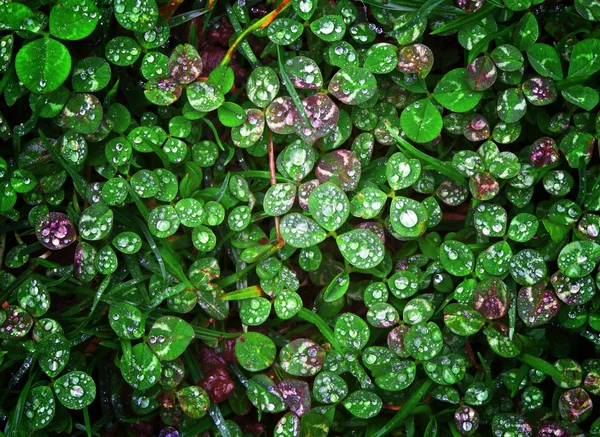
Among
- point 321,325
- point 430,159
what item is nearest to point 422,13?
point 430,159

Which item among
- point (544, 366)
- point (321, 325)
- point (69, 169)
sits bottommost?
point (544, 366)

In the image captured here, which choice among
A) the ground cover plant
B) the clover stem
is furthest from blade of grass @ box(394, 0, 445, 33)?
the clover stem

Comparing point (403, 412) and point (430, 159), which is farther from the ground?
point (430, 159)

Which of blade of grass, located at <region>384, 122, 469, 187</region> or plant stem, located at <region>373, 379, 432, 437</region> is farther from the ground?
blade of grass, located at <region>384, 122, 469, 187</region>

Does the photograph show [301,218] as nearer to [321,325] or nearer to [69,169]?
[321,325]

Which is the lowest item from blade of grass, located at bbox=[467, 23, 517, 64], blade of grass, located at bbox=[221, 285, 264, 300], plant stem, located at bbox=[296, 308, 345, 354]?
plant stem, located at bbox=[296, 308, 345, 354]

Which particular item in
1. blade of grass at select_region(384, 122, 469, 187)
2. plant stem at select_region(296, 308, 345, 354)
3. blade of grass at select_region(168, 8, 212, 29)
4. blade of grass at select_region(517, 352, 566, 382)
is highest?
blade of grass at select_region(168, 8, 212, 29)

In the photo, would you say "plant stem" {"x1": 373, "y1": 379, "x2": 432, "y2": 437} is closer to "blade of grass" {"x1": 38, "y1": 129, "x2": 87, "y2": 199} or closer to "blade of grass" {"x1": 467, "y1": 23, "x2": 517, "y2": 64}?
"blade of grass" {"x1": 467, "y1": 23, "x2": 517, "y2": 64}

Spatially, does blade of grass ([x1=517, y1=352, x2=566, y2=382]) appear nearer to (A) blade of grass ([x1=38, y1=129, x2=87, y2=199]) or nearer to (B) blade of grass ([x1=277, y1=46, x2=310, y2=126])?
(B) blade of grass ([x1=277, y1=46, x2=310, y2=126])

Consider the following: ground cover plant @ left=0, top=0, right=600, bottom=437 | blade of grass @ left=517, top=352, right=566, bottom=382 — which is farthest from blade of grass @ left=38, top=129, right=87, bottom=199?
blade of grass @ left=517, top=352, right=566, bottom=382

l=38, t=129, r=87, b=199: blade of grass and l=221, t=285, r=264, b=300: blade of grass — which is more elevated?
l=38, t=129, r=87, b=199: blade of grass

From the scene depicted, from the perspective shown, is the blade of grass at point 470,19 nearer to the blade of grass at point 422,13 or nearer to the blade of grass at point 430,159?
the blade of grass at point 422,13
